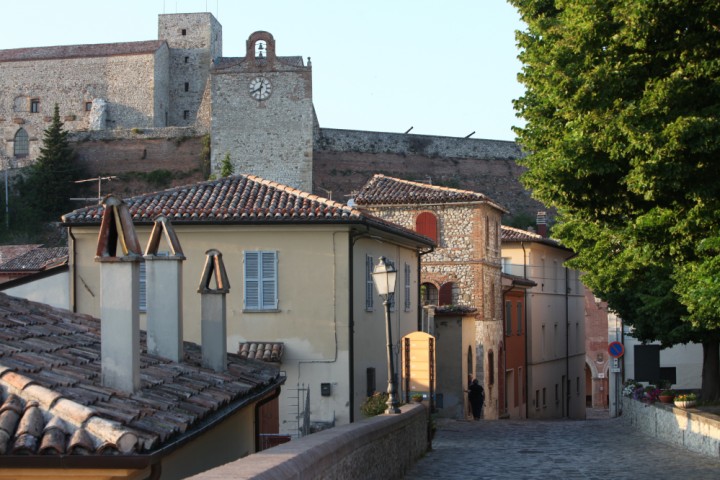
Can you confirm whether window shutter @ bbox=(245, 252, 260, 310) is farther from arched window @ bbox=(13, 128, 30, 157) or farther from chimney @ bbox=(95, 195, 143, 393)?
arched window @ bbox=(13, 128, 30, 157)

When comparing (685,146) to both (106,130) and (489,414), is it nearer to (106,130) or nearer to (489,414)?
(489,414)

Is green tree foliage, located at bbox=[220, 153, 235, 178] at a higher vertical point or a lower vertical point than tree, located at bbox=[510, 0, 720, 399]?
higher

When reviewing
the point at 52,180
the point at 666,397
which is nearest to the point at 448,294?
the point at 666,397

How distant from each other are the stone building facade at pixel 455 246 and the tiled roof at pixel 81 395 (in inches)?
1104

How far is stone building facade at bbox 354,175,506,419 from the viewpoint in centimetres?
4028

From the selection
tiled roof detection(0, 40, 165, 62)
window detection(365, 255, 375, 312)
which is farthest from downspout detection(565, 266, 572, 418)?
tiled roof detection(0, 40, 165, 62)

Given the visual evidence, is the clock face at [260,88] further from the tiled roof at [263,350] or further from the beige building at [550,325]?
the tiled roof at [263,350]

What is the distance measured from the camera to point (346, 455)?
10.2 metres

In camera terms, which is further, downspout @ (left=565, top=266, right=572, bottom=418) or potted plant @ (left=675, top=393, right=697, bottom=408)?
downspout @ (left=565, top=266, right=572, bottom=418)

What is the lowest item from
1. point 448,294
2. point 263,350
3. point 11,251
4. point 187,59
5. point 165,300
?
point 263,350

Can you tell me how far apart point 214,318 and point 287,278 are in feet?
35.9

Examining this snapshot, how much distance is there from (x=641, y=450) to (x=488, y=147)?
62.1 m

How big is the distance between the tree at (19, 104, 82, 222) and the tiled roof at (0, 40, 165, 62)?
9577 mm

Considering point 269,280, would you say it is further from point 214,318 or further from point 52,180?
point 52,180
